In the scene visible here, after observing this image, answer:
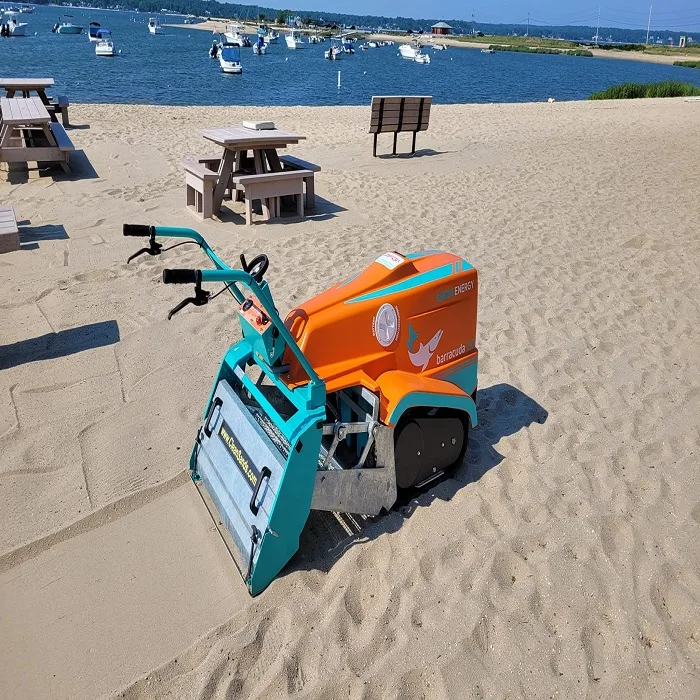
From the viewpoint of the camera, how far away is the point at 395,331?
3.13 metres

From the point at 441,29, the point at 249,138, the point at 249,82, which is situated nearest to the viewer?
the point at 249,138

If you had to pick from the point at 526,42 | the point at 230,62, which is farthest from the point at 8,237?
the point at 526,42

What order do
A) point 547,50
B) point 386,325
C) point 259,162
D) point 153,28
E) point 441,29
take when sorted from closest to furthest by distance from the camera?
point 386,325
point 259,162
point 153,28
point 547,50
point 441,29

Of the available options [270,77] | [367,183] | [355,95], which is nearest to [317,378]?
[367,183]

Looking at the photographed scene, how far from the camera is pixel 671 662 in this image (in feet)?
8.46

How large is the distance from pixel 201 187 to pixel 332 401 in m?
5.13

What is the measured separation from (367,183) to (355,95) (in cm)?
2551

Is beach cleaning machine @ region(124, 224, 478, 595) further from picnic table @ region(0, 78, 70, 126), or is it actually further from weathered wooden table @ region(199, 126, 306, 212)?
picnic table @ region(0, 78, 70, 126)

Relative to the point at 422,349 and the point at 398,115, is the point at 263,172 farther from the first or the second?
the point at 422,349

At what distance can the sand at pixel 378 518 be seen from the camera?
8.36ft

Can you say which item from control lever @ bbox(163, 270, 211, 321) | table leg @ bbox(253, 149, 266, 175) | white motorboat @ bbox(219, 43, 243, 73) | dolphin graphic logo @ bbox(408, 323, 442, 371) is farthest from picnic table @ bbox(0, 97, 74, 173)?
white motorboat @ bbox(219, 43, 243, 73)

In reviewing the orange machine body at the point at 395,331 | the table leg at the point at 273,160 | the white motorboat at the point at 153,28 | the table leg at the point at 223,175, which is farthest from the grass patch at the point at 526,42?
the orange machine body at the point at 395,331

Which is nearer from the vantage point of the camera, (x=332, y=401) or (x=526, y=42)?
(x=332, y=401)

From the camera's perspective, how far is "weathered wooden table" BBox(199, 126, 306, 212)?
24.5 feet
